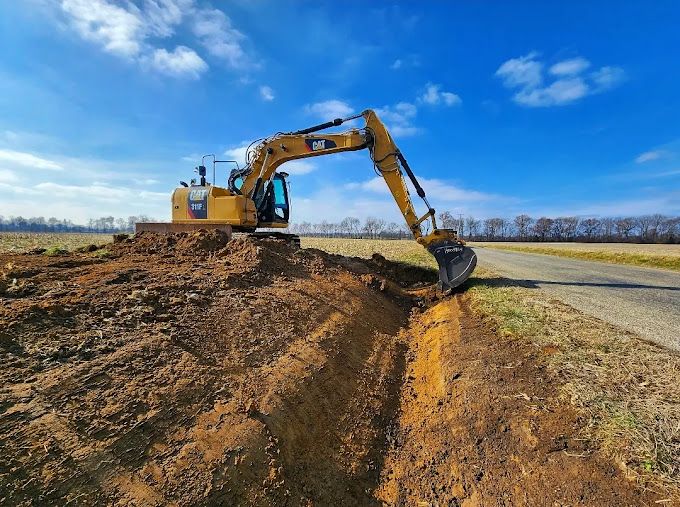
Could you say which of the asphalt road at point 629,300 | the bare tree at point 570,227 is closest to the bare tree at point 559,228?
the bare tree at point 570,227

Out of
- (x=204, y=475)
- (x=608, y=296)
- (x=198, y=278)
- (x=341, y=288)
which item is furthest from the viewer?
(x=608, y=296)

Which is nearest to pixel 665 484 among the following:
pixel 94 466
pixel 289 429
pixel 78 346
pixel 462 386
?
pixel 462 386

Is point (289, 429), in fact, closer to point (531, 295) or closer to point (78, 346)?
point (78, 346)

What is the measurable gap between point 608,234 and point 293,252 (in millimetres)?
112016


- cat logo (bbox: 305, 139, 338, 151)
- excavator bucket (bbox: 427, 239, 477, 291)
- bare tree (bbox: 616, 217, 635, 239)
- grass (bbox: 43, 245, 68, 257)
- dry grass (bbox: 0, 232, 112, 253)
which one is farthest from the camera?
bare tree (bbox: 616, 217, 635, 239)

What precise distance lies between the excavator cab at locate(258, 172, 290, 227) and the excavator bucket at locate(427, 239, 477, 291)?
187 inches

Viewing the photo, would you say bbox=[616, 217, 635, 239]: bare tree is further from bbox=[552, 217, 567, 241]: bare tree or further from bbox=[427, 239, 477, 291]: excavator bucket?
bbox=[427, 239, 477, 291]: excavator bucket

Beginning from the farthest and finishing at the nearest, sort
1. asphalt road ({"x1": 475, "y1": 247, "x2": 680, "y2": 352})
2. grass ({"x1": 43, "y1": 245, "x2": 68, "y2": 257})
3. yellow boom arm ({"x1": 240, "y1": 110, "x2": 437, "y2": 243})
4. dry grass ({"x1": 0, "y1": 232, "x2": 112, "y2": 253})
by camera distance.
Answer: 1. dry grass ({"x1": 0, "y1": 232, "x2": 112, "y2": 253})
2. yellow boom arm ({"x1": 240, "y1": 110, "x2": 437, "y2": 243})
3. grass ({"x1": 43, "y1": 245, "x2": 68, "y2": 257})
4. asphalt road ({"x1": 475, "y1": 247, "x2": 680, "y2": 352})

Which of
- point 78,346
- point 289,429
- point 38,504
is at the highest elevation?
point 78,346

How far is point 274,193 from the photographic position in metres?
11.7

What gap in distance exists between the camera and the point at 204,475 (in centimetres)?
286

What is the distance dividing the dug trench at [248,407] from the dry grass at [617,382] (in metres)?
0.21

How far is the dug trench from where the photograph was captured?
8.99 feet

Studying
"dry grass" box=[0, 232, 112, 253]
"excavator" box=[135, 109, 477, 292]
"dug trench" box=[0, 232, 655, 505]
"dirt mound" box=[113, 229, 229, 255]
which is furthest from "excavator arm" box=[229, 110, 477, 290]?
"dry grass" box=[0, 232, 112, 253]
